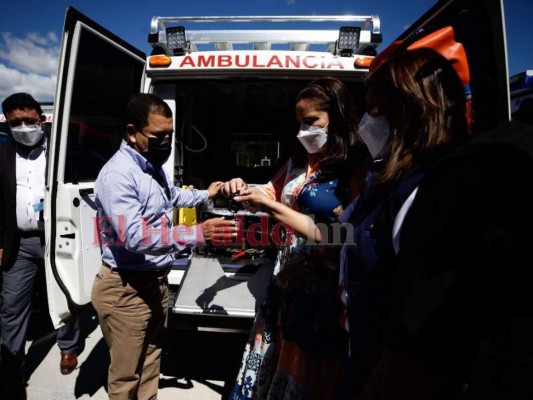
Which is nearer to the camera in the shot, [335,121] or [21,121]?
[335,121]

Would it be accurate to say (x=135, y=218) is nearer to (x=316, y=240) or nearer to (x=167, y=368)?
(x=316, y=240)

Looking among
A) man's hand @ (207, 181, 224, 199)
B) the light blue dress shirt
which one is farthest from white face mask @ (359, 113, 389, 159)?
man's hand @ (207, 181, 224, 199)

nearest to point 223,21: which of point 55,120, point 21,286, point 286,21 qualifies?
point 286,21

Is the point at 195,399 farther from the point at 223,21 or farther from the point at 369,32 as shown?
the point at 369,32

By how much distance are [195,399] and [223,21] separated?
3000 mm

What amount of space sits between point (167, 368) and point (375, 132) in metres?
2.68

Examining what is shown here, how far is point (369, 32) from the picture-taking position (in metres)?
2.39

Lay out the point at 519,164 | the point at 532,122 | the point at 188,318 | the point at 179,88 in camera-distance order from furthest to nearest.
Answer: the point at 179,88
the point at 188,318
the point at 532,122
the point at 519,164

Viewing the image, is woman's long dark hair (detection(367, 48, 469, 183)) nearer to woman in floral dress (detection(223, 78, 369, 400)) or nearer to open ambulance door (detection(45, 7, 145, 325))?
woman in floral dress (detection(223, 78, 369, 400))

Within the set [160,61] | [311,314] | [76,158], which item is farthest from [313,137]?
[76,158]

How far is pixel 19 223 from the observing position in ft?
7.66

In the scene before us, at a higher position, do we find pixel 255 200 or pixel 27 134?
pixel 27 134

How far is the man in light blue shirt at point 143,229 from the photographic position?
1.55m

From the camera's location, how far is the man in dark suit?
2285 mm
